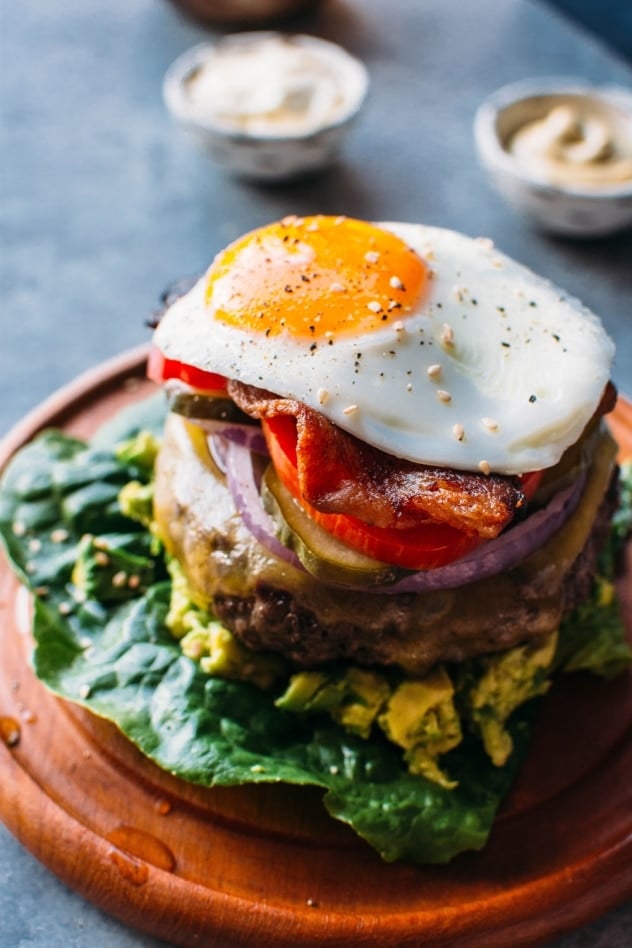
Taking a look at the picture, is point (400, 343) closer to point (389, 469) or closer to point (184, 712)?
point (389, 469)

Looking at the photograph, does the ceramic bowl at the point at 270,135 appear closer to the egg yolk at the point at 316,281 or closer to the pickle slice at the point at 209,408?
the egg yolk at the point at 316,281

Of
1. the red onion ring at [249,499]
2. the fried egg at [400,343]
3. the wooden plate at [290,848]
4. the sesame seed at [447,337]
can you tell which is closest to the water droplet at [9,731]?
the wooden plate at [290,848]

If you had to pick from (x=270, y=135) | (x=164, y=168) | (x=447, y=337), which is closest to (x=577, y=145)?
(x=270, y=135)

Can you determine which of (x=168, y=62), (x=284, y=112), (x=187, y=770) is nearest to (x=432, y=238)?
(x=187, y=770)

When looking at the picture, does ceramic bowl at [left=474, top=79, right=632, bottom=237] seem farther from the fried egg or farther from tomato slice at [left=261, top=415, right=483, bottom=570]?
tomato slice at [left=261, top=415, right=483, bottom=570]

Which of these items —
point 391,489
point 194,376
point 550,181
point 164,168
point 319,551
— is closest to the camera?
point 391,489

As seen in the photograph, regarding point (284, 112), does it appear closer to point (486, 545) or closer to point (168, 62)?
point (168, 62)
